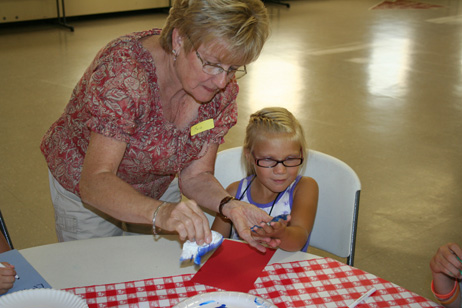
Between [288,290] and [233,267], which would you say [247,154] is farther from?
[288,290]

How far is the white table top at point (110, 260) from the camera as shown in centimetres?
145

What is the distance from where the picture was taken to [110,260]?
1.52m

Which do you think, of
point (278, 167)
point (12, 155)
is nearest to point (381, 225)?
point (278, 167)

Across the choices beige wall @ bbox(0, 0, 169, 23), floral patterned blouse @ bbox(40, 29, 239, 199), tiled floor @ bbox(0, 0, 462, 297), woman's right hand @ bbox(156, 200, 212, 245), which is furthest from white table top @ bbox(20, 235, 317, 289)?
beige wall @ bbox(0, 0, 169, 23)

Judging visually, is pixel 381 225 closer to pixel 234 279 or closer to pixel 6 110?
pixel 234 279

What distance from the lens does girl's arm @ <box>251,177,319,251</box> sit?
1535mm

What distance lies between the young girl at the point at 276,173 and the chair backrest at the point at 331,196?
46mm

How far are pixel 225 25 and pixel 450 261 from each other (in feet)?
2.83

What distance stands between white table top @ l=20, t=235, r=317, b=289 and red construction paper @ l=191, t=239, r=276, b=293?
34mm

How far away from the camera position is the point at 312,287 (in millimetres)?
1451

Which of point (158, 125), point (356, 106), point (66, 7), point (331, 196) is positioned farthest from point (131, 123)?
point (66, 7)

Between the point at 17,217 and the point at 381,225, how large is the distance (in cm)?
207

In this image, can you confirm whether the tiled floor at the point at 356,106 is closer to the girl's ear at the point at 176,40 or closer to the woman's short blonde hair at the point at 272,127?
the woman's short blonde hair at the point at 272,127

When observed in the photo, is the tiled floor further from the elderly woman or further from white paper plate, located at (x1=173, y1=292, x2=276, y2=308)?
white paper plate, located at (x1=173, y1=292, x2=276, y2=308)
